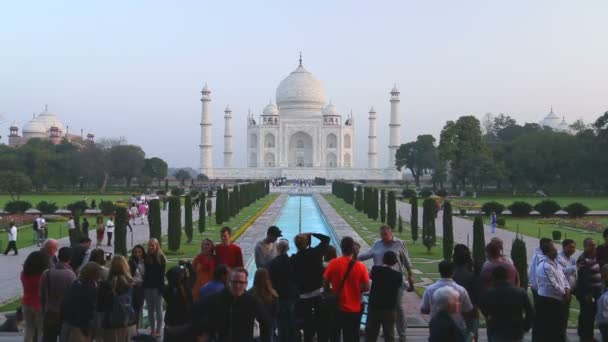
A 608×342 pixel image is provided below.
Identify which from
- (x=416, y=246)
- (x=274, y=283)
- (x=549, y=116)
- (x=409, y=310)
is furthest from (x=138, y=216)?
(x=549, y=116)

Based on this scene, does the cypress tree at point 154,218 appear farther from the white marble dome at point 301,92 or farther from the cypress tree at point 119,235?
the white marble dome at point 301,92

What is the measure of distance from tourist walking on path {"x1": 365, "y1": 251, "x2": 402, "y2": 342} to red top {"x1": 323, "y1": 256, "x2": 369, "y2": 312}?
0.35ft

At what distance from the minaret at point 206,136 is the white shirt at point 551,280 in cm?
5725

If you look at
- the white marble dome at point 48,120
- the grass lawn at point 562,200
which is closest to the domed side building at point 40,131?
the white marble dome at point 48,120

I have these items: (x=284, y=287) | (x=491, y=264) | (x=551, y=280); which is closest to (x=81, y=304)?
(x=284, y=287)

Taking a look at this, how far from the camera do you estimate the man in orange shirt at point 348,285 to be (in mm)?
5535

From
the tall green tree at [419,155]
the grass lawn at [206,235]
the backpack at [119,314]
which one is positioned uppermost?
the tall green tree at [419,155]

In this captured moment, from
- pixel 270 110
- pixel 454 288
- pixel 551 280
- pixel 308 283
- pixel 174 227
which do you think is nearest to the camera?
pixel 454 288

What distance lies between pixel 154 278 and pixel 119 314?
4.43 feet

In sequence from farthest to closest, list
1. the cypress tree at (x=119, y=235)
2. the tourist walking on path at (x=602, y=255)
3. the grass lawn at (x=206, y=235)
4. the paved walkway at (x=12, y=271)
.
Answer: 1. the grass lawn at (x=206, y=235)
2. the cypress tree at (x=119, y=235)
3. the paved walkway at (x=12, y=271)
4. the tourist walking on path at (x=602, y=255)

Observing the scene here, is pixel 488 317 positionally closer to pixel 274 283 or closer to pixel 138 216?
pixel 274 283

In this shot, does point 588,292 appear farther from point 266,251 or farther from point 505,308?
point 266,251

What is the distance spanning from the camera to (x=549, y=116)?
77688 mm

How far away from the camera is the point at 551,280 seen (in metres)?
5.91
